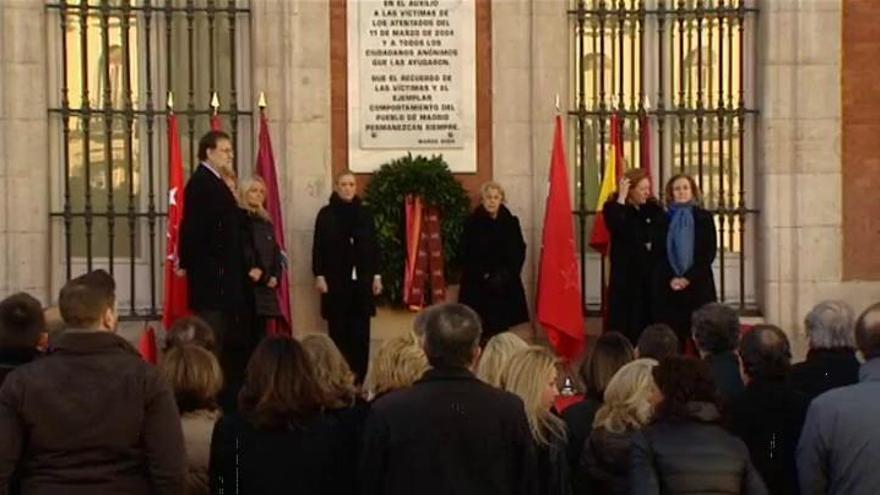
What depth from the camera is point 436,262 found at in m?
12.8

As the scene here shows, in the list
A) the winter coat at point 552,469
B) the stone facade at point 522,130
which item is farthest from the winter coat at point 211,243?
the winter coat at point 552,469

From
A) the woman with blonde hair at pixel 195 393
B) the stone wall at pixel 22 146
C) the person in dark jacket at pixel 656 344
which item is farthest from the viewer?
the stone wall at pixel 22 146

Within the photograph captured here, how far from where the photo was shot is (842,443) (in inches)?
256

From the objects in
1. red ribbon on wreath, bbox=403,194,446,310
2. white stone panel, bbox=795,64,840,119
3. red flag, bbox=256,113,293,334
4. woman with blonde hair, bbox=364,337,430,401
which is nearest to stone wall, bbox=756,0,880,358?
white stone panel, bbox=795,64,840,119

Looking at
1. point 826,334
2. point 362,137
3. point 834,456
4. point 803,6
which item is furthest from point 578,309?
point 834,456

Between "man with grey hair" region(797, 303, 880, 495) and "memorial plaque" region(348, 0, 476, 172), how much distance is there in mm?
6808

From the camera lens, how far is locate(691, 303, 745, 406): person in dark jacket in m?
7.62

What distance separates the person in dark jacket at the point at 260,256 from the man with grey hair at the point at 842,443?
583 cm

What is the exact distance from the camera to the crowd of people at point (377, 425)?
6008 millimetres

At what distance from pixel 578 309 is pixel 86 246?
3.58 metres

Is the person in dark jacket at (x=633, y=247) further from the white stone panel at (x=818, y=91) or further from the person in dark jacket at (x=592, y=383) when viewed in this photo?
→ the person in dark jacket at (x=592, y=383)

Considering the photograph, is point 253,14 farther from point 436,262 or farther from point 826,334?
point 826,334

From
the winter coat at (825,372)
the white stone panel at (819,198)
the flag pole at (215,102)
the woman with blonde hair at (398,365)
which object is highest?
the flag pole at (215,102)

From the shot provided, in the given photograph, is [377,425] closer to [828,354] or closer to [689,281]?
[828,354]
